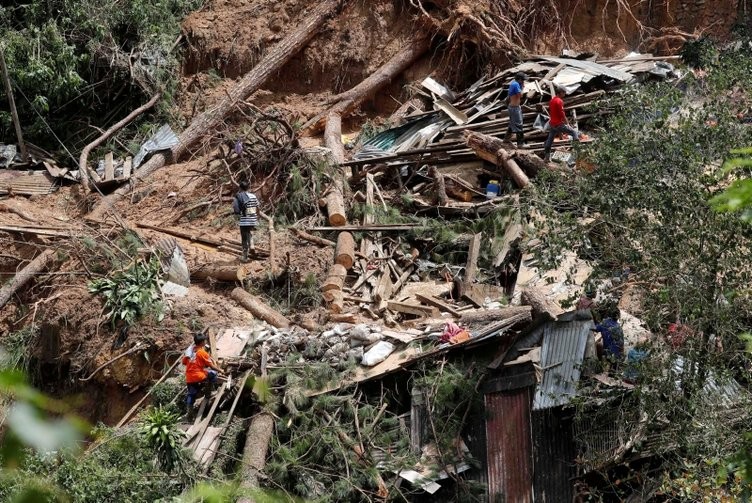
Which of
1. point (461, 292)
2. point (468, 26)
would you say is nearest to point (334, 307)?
point (461, 292)

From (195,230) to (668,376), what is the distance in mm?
8122

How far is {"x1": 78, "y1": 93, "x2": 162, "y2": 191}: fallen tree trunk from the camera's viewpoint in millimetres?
16578

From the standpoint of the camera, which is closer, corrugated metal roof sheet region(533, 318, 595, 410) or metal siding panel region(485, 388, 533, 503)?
corrugated metal roof sheet region(533, 318, 595, 410)

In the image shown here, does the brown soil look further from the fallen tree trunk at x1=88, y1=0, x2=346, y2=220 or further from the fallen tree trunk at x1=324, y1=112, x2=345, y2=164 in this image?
the fallen tree trunk at x1=324, y1=112, x2=345, y2=164

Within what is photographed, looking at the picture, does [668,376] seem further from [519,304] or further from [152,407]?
[152,407]

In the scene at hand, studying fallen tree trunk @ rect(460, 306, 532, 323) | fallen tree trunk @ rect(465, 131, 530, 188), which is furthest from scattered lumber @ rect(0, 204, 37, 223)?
fallen tree trunk @ rect(460, 306, 532, 323)

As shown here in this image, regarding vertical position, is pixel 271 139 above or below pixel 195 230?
above

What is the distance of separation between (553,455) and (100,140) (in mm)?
10611

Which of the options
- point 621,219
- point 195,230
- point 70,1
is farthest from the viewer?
point 70,1

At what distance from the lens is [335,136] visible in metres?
16.3

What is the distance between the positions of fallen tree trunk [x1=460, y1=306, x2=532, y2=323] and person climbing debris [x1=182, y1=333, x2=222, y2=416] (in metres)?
2.91

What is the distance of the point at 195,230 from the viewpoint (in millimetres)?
14648

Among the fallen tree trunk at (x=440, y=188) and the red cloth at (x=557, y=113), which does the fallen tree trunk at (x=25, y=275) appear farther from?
the red cloth at (x=557, y=113)

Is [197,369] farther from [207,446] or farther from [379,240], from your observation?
[379,240]
